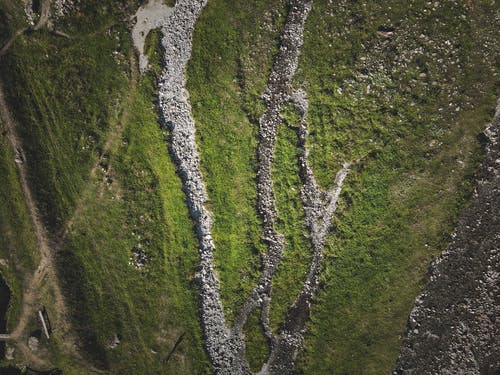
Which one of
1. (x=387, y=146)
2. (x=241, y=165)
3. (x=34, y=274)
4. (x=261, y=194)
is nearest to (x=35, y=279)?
(x=34, y=274)

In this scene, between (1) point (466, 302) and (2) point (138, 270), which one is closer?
(1) point (466, 302)

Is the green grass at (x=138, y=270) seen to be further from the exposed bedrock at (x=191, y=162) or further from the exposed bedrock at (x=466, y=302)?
the exposed bedrock at (x=466, y=302)

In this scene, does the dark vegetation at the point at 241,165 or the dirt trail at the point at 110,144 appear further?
the dirt trail at the point at 110,144

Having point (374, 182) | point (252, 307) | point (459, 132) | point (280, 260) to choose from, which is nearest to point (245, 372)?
point (252, 307)

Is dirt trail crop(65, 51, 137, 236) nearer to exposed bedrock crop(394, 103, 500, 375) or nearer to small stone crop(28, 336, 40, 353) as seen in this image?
small stone crop(28, 336, 40, 353)

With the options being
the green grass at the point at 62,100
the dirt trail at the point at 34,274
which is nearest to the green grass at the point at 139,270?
the dirt trail at the point at 34,274

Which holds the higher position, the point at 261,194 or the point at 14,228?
the point at 14,228

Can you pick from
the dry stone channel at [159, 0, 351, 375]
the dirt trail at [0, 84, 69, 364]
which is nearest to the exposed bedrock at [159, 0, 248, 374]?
the dry stone channel at [159, 0, 351, 375]

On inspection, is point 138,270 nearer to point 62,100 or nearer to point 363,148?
point 62,100

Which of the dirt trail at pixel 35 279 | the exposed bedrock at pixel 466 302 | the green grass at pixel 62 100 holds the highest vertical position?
the green grass at pixel 62 100
